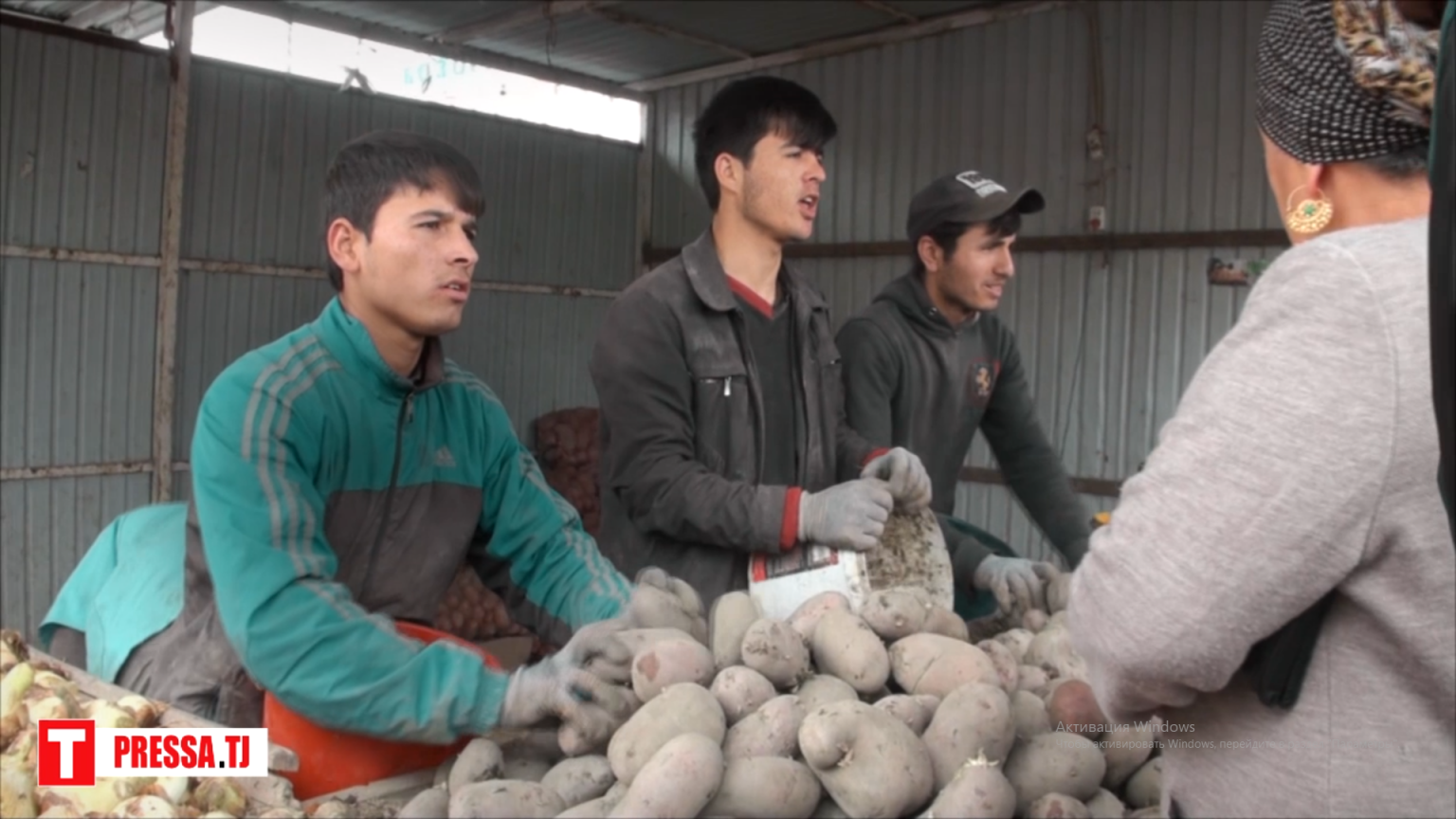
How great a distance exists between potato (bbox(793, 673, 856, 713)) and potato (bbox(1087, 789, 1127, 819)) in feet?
1.26

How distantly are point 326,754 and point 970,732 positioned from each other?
104 cm

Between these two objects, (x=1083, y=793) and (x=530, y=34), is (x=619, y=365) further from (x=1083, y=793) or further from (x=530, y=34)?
(x=530, y=34)

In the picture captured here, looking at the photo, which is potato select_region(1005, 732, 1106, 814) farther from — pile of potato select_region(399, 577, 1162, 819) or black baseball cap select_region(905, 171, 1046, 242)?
black baseball cap select_region(905, 171, 1046, 242)

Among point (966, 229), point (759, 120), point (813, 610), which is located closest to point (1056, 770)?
point (813, 610)

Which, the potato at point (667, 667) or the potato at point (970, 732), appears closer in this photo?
the potato at point (970, 732)

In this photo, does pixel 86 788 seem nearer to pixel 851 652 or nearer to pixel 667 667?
→ pixel 667 667

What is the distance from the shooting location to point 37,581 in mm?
6625

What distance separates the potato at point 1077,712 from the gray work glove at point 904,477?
2.65ft

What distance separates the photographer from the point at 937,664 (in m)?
1.90

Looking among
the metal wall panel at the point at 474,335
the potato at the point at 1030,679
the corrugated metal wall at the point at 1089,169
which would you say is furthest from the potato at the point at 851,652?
the metal wall panel at the point at 474,335

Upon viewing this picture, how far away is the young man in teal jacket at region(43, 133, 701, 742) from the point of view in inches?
72.1

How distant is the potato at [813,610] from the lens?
6.79ft

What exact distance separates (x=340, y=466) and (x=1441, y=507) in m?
1.74

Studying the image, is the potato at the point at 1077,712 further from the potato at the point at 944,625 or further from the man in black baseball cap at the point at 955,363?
the man in black baseball cap at the point at 955,363
